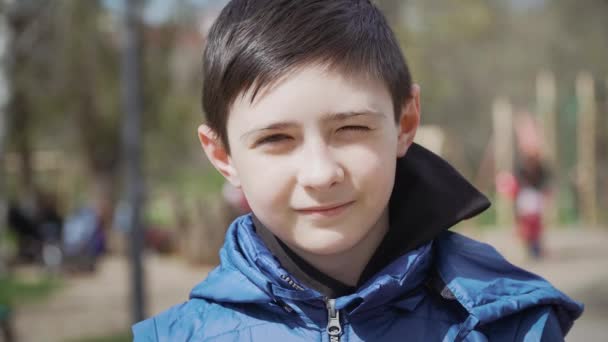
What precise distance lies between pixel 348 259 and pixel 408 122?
30 cm

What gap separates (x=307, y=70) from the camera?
4.64 ft

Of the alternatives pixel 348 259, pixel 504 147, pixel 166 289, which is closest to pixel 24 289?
pixel 166 289

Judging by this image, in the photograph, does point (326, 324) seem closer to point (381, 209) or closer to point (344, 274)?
point (344, 274)

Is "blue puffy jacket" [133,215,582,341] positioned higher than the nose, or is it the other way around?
the nose

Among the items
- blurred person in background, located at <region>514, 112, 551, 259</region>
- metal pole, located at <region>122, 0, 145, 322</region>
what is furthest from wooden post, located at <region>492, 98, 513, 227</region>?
metal pole, located at <region>122, 0, 145, 322</region>

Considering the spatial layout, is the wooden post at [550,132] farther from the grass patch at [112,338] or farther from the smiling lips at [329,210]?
the smiling lips at [329,210]

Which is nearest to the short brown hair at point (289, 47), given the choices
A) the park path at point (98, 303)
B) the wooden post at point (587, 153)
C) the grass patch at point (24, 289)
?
the park path at point (98, 303)

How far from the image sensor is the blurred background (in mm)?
7371

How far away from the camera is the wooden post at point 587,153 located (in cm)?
1242

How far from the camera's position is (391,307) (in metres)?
1.48

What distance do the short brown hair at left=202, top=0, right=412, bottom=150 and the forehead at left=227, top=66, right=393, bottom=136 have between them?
17 mm

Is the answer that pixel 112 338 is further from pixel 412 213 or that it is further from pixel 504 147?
pixel 504 147

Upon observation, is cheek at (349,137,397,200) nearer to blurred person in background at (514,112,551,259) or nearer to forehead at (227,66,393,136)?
forehead at (227,66,393,136)

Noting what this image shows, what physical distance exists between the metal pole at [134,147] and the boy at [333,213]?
486 centimetres
